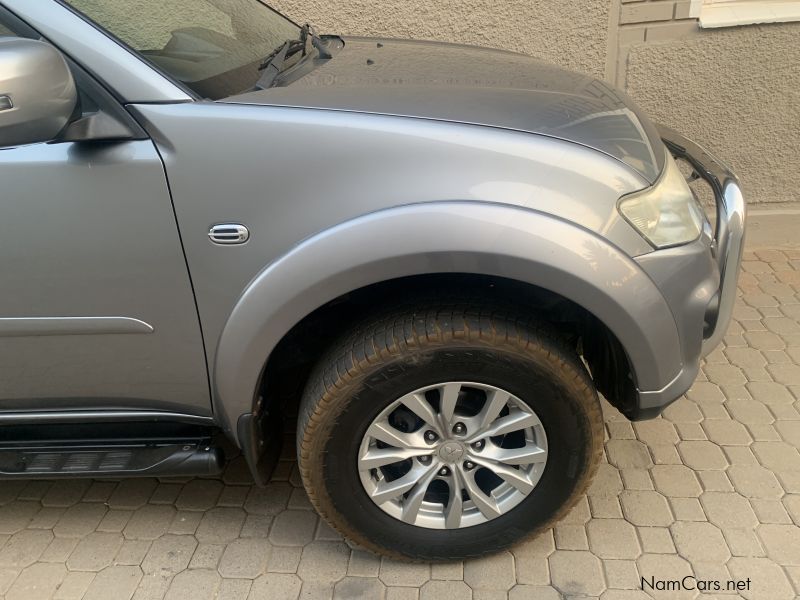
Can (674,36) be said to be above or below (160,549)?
above

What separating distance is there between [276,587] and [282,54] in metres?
1.81

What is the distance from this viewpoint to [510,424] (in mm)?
1857

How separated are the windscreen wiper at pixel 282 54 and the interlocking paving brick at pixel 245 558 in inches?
60.5

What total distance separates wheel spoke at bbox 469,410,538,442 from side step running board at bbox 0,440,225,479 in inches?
33.3

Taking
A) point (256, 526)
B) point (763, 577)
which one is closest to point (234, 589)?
point (256, 526)

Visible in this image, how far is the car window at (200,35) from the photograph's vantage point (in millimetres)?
1742

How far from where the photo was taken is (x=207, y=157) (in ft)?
5.19

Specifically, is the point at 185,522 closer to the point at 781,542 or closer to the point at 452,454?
the point at 452,454

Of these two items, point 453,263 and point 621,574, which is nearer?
point 453,263

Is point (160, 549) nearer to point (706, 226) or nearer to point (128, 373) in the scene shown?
point (128, 373)

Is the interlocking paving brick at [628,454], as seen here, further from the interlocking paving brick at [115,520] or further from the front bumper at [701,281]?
the interlocking paving brick at [115,520]

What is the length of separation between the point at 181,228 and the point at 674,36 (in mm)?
3329

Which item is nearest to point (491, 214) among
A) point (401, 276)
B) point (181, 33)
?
point (401, 276)

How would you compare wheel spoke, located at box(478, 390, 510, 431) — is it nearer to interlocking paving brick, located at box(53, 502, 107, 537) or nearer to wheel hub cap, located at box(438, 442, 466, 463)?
wheel hub cap, located at box(438, 442, 466, 463)
